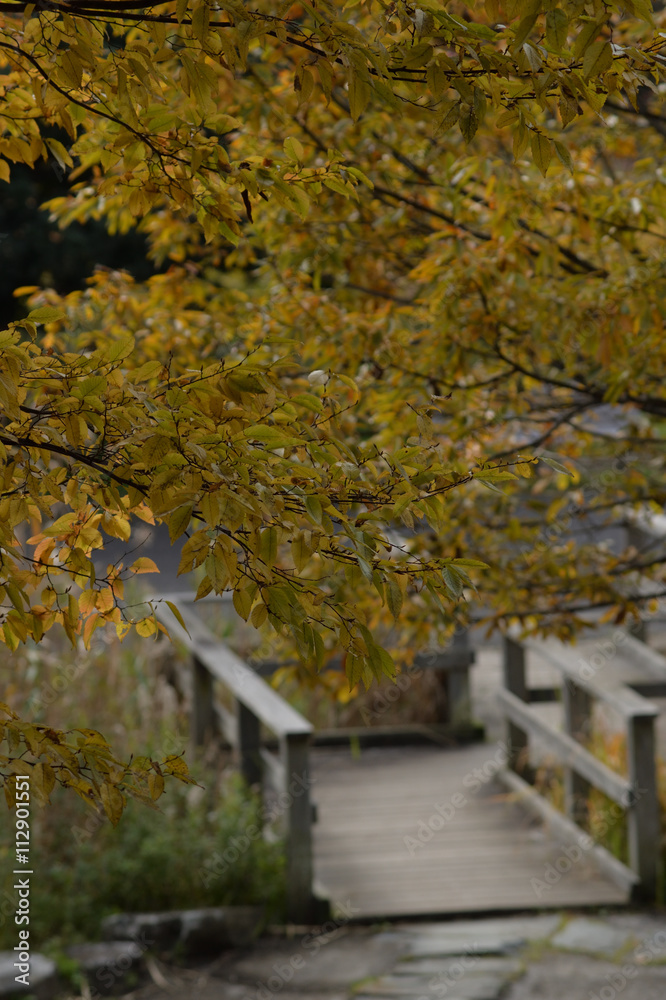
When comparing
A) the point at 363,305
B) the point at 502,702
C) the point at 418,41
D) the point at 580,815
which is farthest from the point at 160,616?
the point at 418,41

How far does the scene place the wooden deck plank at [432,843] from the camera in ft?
18.1

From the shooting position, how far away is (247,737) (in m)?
6.01

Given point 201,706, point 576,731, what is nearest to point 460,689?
point 576,731

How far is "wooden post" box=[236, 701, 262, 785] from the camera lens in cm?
598

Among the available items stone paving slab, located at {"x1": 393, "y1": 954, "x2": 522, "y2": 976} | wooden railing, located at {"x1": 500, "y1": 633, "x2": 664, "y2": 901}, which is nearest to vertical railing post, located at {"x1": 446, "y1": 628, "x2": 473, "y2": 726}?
wooden railing, located at {"x1": 500, "y1": 633, "x2": 664, "y2": 901}

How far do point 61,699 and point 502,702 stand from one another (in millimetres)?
2776

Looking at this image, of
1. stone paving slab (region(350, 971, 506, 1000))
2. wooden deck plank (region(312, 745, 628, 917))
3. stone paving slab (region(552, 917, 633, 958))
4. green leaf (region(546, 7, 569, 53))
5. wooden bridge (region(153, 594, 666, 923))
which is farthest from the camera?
wooden deck plank (region(312, 745, 628, 917))

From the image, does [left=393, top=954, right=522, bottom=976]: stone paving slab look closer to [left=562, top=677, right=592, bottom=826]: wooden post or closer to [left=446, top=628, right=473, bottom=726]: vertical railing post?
[left=562, top=677, right=592, bottom=826]: wooden post

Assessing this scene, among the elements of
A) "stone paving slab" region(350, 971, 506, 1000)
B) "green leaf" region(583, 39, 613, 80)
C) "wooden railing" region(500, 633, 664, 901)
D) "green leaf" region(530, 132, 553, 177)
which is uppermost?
"green leaf" region(583, 39, 613, 80)

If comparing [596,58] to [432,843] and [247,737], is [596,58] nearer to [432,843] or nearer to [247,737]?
[247,737]

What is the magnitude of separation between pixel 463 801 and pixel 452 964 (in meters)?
2.06

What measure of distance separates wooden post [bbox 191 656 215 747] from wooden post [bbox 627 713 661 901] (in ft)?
8.26

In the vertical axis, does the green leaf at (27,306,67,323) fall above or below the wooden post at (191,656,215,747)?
above

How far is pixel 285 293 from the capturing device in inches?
167
